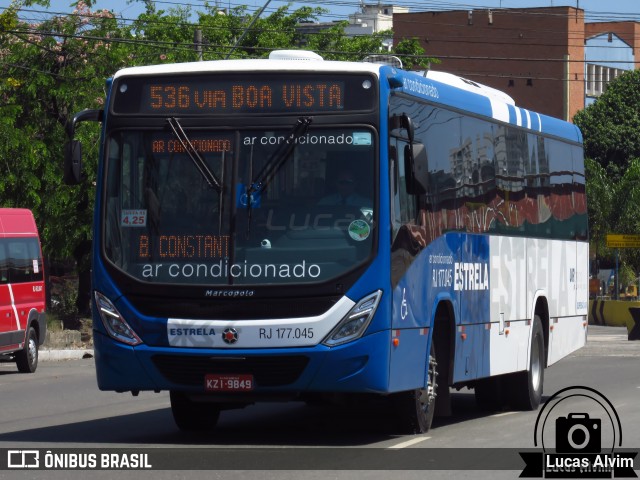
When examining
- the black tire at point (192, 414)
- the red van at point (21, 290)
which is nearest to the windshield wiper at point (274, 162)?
the black tire at point (192, 414)

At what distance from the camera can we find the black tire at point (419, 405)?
501 inches

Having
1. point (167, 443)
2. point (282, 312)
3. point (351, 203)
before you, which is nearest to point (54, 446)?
point (167, 443)

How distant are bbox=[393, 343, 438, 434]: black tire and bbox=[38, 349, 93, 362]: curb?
1780 centimetres

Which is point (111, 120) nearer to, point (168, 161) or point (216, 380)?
point (168, 161)

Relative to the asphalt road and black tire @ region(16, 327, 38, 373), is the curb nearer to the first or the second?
black tire @ region(16, 327, 38, 373)

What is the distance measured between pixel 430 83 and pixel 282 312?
3.03 meters

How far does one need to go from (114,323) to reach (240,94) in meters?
2.18

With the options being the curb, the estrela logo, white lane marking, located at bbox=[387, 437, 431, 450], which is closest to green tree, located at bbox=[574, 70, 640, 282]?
the curb

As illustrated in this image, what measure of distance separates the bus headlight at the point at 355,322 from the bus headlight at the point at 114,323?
1.63 meters

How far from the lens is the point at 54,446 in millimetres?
12078

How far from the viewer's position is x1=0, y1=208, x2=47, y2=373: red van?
24.4 metres

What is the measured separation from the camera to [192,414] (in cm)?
1362

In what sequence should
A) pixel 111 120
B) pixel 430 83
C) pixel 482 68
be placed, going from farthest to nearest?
1. pixel 482 68
2. pixel 430 83
3. pixel 111 120

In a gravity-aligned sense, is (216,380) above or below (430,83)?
below
